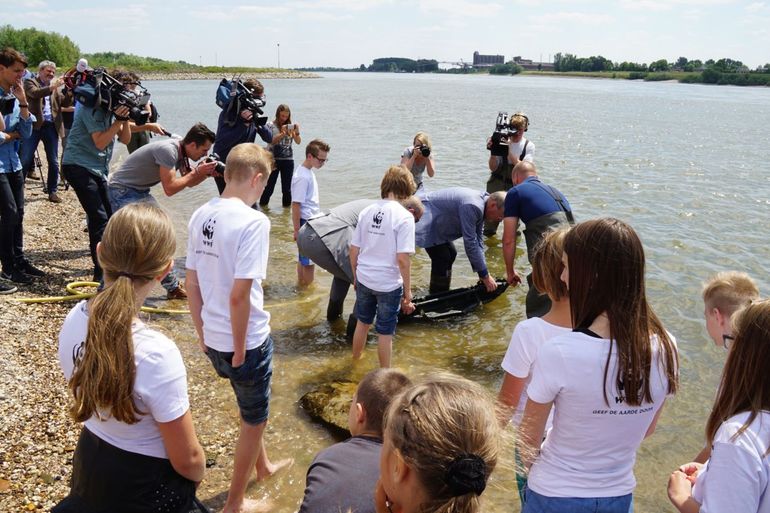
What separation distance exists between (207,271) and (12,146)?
4417 millimetres

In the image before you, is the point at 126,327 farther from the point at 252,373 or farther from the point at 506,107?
the point at 506,107

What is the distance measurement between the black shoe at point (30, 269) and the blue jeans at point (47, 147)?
10.7 ft

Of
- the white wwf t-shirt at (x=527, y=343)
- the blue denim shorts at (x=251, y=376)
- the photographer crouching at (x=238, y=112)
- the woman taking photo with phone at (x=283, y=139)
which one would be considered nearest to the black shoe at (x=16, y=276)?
the photographer crouching at (x=238, y=112)

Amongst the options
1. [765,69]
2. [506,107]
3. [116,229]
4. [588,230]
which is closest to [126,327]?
[116,229]

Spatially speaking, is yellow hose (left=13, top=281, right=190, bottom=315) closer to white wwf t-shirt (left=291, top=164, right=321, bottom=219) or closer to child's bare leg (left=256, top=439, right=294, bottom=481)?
white wwf t-shirt (left=291, top=164, right=321, bottom=219)

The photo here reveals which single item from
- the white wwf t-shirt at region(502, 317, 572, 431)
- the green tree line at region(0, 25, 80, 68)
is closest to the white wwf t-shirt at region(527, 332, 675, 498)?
the white wwf t-shirt at region(502, 317, 572, 431)

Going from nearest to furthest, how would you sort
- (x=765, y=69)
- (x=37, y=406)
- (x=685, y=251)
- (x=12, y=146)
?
1. (x=37, y=406)
2. (x=12, y=146)
3. (x=685, y=251)
4. (x=765, y=69)

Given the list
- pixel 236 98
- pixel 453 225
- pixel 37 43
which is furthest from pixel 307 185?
pixel 37 43

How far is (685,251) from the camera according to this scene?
962cm

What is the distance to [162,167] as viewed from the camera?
5801 mm

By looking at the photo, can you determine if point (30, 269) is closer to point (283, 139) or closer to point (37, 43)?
point (283, 139)

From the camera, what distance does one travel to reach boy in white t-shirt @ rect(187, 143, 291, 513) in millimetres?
2943

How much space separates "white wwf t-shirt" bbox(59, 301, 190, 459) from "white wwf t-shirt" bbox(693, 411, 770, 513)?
5.70 feet

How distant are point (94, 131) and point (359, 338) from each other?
3.43m
